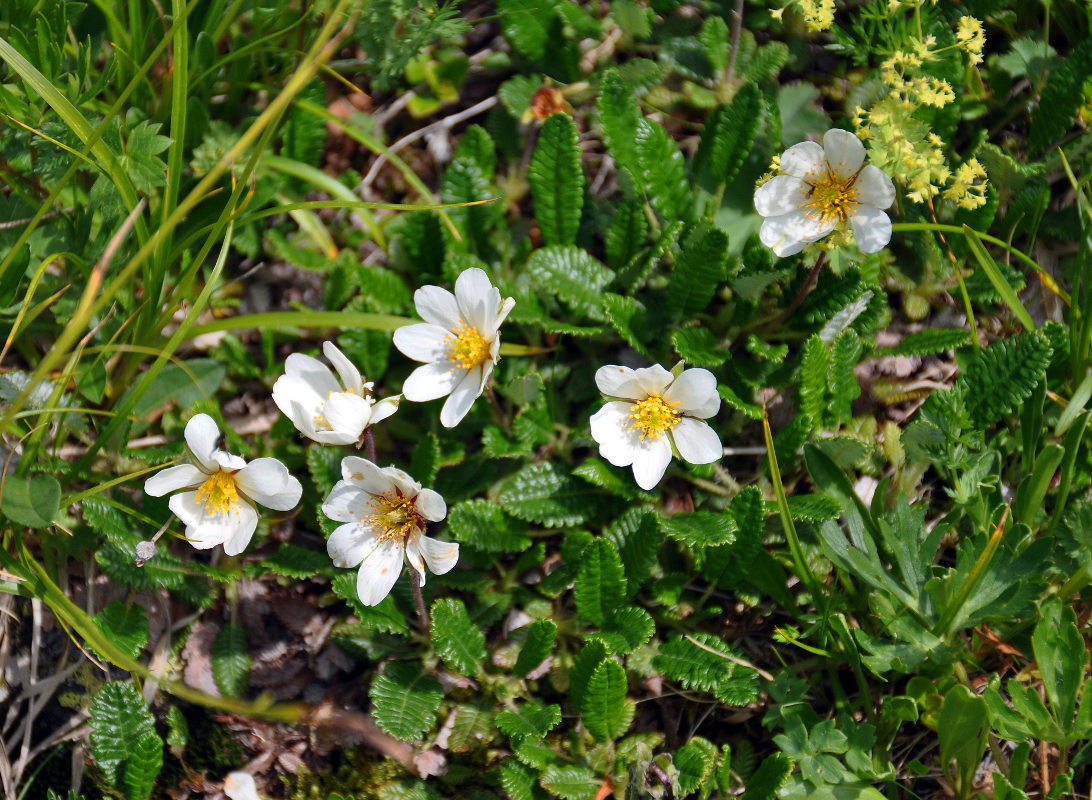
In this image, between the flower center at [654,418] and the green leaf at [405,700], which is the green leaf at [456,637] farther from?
the flower center at [654,418]

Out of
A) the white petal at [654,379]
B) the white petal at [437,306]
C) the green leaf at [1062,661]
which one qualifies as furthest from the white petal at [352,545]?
the green leaf at [1062,661]

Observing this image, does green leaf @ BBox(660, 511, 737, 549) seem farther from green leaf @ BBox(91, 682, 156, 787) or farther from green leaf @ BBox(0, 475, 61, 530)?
green leaf @ BBox(0, 475, 61, 530)

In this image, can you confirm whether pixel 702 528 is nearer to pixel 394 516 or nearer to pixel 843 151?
pixel 394 516

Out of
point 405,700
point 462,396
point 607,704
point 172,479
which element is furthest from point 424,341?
point 607,704

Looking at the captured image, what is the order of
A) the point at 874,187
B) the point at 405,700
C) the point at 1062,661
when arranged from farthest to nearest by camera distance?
the point at 405,700, the point at 874,187, the point at 1062,661

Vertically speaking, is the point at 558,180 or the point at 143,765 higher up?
the point at 558,180

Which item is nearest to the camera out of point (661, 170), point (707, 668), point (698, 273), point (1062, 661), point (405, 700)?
point (1062, 661)
